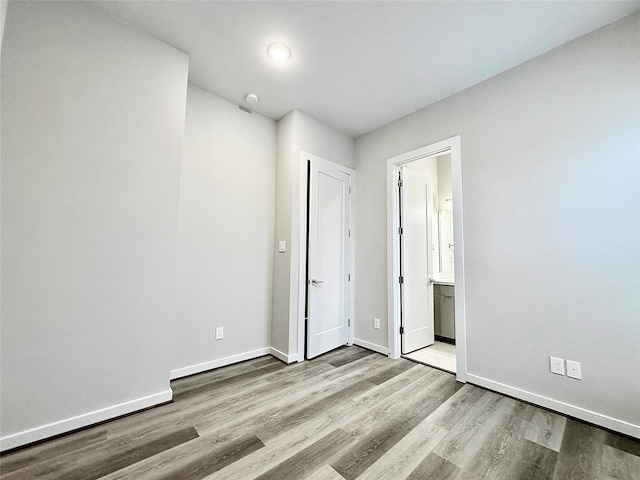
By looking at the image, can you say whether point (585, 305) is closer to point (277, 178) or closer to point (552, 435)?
point (552, 435)

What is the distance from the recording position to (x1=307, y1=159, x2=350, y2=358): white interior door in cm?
305

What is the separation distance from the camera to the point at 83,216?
1.74m

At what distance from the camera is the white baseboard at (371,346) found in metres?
3.13

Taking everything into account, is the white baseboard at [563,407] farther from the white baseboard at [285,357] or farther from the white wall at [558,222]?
the white baseboard at [285,357]

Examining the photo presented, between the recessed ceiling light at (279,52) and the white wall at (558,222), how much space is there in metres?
1.73

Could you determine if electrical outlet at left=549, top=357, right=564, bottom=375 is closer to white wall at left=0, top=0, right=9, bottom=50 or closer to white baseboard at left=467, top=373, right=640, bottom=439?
white baseboard at left=467, top=373, right=640, bottom=439

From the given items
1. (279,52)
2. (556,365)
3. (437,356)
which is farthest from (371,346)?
(279,52)

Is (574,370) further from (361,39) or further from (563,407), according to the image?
(361,39)

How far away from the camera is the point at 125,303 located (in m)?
1.87

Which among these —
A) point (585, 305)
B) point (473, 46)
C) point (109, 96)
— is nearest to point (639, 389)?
point (585, 305)

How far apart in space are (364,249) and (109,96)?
9.50 feet

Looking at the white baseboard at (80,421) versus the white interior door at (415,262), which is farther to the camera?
the white interior door at (415,262)

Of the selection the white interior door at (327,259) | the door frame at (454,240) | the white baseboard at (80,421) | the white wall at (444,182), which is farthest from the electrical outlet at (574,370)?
the white baseboard at (80,421)

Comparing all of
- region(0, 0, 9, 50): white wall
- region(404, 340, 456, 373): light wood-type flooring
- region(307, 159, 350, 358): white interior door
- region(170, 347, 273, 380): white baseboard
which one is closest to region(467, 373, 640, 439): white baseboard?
region(404, 340, 456, 373): light wood-type flooring
